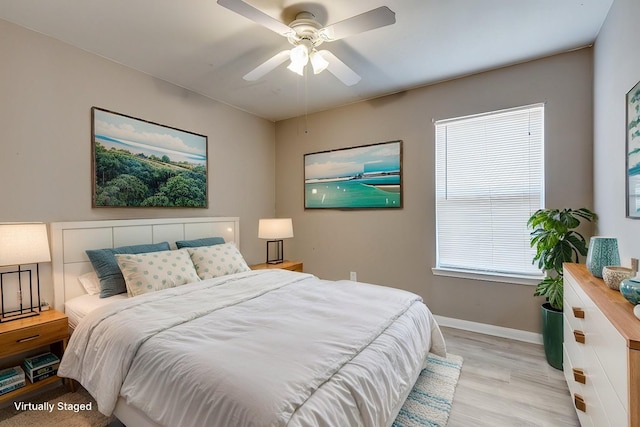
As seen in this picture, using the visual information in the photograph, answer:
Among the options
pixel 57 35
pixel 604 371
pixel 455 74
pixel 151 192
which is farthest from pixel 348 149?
pixel 604 371

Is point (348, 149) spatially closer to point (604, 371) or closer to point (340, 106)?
point (340, 106)

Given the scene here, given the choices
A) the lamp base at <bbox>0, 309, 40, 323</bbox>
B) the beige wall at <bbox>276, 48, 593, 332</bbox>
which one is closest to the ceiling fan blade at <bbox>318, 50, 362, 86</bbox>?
the beige wall at <bbox>276, 48, 593, 332</bbox>

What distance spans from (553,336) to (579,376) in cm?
93

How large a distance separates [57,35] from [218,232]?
7.22ft

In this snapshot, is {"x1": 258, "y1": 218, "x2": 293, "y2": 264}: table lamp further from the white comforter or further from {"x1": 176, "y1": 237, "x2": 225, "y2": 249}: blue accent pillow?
the white comforter

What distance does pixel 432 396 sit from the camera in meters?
2.09

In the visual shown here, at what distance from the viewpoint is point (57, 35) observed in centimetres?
238

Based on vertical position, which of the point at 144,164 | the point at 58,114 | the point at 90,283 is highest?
the point at 58,114

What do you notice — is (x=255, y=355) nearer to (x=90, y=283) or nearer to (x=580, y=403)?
(x=580, y=403)

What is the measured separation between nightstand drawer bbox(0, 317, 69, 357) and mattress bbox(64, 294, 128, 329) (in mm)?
99

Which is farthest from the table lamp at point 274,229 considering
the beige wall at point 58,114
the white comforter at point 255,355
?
the white comforter at point 255,355

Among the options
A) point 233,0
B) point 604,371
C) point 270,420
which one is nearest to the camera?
point 270,420

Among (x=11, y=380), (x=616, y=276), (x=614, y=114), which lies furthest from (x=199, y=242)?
(x=614, y=114)

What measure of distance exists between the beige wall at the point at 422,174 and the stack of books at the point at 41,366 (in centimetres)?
276
